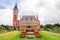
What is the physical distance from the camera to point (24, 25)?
42.1 meters

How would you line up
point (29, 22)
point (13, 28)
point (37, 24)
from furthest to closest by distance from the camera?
point (29, 22) < point (37, 24) < point (13, 28)

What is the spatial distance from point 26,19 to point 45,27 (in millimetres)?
8274

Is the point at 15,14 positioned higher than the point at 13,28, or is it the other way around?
the point at 15,14

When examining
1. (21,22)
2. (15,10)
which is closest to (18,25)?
(21,22)

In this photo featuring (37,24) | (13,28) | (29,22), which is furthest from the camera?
(29,22)

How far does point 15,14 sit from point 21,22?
3.02 metres

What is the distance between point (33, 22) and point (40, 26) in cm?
467

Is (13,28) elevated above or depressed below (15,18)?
below

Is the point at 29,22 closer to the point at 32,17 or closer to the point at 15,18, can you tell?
the point at 32,17

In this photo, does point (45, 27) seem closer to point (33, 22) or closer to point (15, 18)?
point (33, 22)

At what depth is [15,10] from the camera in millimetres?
42781

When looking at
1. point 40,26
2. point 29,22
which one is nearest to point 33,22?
point 29,22

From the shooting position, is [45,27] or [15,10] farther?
[15,10]

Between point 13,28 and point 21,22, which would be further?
point 21,22
